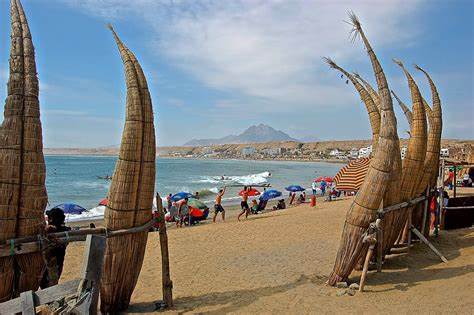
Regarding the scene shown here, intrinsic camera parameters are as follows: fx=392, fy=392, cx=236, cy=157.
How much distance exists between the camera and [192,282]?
9.12m

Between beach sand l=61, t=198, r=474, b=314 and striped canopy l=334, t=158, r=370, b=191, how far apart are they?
1876mm

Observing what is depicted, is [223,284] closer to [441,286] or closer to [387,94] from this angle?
[441,286]

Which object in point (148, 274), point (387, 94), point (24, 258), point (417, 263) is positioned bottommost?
point (148, 274)

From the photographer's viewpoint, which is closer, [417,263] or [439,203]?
[417,263]

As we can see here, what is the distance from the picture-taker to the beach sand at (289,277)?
23.4 ft

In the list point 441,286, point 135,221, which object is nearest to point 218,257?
point 135,221

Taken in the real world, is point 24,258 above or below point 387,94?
below


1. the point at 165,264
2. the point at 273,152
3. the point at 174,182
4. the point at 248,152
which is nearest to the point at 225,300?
the point at 165,264

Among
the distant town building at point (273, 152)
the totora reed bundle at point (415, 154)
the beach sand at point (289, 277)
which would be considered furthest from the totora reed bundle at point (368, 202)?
the distant town building at point (273, 152)

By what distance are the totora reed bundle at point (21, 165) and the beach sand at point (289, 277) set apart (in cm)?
234

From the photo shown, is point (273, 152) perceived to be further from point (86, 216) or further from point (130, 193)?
point (130, 193)

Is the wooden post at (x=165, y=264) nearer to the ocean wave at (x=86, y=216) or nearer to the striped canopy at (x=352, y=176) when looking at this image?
the striped canopy at (x=352, y=176)

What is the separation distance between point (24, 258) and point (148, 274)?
463 centimetres

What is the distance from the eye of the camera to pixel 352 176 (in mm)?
15047
